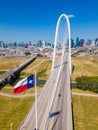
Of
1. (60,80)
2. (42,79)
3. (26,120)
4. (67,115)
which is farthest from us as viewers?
(42,79)

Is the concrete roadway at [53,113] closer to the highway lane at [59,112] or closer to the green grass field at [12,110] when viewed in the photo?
the highway lane at [59,112]

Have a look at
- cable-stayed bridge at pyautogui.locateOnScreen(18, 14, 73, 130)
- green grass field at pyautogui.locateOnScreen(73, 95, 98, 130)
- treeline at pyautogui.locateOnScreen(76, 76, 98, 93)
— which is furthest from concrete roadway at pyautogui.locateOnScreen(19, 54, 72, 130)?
treeline at pyautogui.locateOnScreen(76, 76, 98, 93)

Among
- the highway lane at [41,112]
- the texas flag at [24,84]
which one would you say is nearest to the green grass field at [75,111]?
the highway lane at [41,112]

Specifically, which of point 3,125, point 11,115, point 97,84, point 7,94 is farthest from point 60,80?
point 3,125

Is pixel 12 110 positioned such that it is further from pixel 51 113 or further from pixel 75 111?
pixel 75 111

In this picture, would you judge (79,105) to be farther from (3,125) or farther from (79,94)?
(3,125)

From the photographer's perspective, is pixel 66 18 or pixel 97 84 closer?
pixel 97 84
